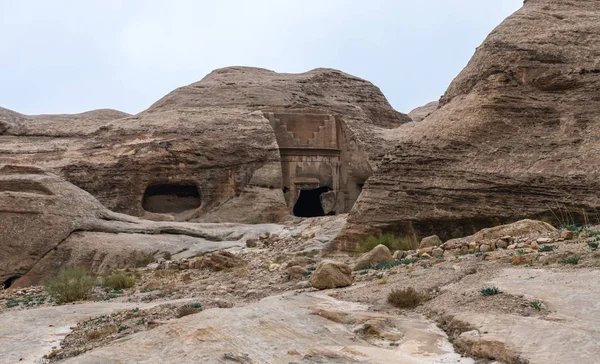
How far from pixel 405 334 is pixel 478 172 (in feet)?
28.1

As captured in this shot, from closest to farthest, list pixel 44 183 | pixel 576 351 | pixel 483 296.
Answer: pixel 576 351 → pixel 483 296 → pixel 44 183

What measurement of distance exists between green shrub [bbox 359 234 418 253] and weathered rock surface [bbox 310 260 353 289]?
423cm

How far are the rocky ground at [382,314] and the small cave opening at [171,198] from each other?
14679mm

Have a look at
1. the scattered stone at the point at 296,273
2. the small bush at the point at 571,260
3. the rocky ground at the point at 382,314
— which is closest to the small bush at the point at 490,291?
the rocky ground at the point at 382,314

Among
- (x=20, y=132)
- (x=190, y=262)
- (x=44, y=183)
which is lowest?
(x=190, y=262)

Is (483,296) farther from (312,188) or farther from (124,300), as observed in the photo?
(312,188)

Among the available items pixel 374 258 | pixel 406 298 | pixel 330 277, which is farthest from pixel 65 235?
pixel 406 298

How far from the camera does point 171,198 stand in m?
27.9

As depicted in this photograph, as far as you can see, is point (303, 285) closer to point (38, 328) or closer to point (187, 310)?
point (187, 310)

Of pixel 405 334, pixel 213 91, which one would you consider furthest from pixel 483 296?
pixel 213 91

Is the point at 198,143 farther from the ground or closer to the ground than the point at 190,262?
farther from the ground

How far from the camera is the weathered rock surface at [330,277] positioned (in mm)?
10297

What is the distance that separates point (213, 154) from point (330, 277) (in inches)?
693

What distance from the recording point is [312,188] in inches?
1152
